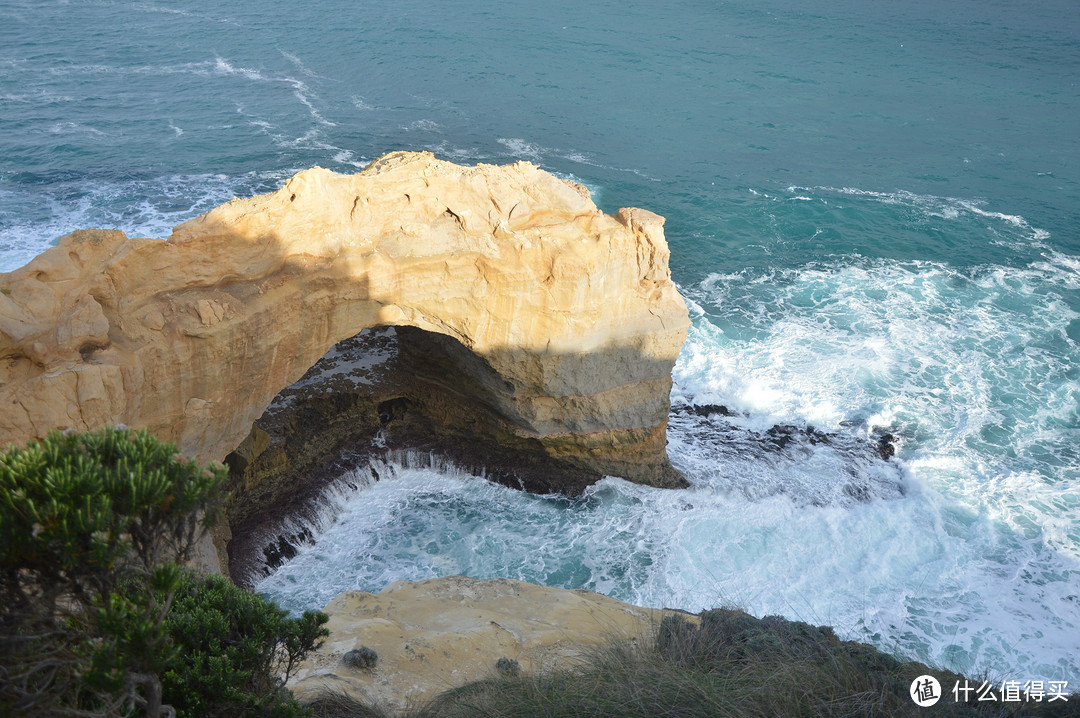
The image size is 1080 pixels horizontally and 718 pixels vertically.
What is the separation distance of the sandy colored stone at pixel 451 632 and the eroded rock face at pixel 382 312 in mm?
4221

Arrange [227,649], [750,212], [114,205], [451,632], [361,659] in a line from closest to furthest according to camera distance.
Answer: [227,649] → [361,659] → [451,632] → [114,205] → [750,212]

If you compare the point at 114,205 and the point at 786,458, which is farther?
the point at 114,205

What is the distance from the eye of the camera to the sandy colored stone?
10406 millimetres

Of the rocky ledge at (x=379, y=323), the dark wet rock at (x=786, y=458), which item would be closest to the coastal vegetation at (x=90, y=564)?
the rocky ledge at (x=379, y=323)

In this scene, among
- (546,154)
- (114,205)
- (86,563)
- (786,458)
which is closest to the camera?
(86,563)

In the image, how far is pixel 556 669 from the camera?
10.7 m

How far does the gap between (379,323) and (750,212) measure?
2032 cm

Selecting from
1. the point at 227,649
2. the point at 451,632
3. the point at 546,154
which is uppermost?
the point at 546,154

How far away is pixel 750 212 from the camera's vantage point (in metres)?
30.7

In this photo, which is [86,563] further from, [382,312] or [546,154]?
[546,154]

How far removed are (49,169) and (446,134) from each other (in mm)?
15063

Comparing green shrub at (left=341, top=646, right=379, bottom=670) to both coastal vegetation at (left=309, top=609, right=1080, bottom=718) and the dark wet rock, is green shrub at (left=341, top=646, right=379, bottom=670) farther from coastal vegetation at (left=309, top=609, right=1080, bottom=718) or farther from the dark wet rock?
the dark wet rock

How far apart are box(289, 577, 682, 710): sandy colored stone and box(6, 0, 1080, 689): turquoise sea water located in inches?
101

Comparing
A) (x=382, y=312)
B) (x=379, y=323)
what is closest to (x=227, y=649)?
(x=379, y=323)
